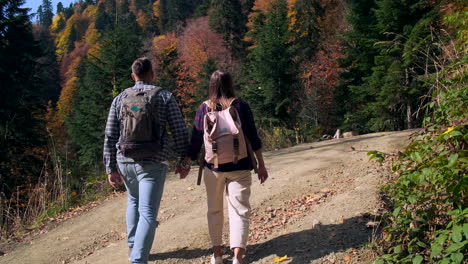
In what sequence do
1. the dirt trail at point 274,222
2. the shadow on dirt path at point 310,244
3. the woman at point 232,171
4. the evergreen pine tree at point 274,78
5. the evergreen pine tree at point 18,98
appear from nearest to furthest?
the woman at point 232,171, the shadow on dirt path at point 310,244, the dirt trail at point 274,222, the evergreen pine tree at point 18,98, the evergreen pine tree at point 274,78

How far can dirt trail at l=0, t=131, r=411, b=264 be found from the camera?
407 cm

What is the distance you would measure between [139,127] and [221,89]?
29.9 inches

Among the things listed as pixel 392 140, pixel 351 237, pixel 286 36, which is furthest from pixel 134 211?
pixel 286 36

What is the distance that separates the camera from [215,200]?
3.71 m

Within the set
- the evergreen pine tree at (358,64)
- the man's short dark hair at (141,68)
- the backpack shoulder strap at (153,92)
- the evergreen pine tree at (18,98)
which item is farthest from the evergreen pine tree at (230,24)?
the backpack shoulder strap at (153,92)

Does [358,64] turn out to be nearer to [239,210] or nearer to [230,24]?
[239,210]

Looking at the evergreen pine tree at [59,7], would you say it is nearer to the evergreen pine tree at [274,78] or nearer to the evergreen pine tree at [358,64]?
the evergreen pine tree at [274,78]

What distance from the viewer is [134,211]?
390 centimetres

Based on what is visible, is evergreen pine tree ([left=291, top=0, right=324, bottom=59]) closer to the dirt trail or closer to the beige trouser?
the dirt trail

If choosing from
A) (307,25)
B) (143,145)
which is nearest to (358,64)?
(307,25)

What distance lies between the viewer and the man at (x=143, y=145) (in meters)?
3.54

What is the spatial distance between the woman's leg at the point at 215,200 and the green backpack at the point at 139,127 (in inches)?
20.3

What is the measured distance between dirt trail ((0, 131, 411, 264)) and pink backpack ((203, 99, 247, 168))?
105 cm

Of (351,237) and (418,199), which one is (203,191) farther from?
(418,199)
